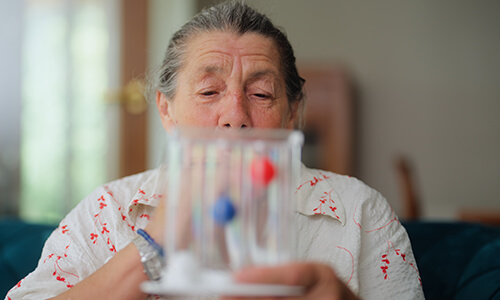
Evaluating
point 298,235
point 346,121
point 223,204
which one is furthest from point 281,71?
point 346,121

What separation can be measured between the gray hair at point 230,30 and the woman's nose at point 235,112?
6.7 inches

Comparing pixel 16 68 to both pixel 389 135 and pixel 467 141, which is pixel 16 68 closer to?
pixel 389 135

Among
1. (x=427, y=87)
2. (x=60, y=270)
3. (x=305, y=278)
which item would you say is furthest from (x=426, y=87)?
(x=305, y=278)

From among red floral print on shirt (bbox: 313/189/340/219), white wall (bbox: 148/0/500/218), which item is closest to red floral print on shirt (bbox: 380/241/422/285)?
red floral print on shirt (bbox: 313/189/340/219)

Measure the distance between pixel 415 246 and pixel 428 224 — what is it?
0.11m

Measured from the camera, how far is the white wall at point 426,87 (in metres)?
4.48

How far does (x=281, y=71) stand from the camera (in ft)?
4.01

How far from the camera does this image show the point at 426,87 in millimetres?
4602

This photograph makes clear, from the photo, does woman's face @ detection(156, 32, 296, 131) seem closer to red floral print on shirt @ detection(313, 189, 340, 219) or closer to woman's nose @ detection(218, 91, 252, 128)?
woman's nose @ detection(218, 91, 252, 128)

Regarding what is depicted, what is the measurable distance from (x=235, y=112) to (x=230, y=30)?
22 centimetres

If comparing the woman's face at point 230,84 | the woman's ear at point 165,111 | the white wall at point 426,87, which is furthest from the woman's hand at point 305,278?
the white wall at point 426,87

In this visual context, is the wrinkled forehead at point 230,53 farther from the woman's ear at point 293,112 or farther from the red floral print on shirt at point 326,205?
the red floral print on shirt at point 326,205

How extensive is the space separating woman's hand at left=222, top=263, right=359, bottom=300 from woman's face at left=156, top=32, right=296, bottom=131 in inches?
18.4

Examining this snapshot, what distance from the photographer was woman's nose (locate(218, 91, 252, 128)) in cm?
108
